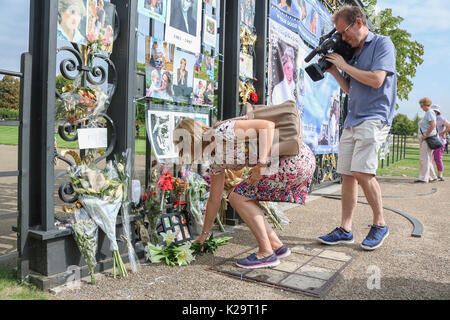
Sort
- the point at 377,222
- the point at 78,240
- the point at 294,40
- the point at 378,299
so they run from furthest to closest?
the point at 294,40 → the point at 377,222 → the point at 78,240 → the point at 378,299

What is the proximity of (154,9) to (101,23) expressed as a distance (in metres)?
0.59

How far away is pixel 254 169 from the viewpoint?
252 cm

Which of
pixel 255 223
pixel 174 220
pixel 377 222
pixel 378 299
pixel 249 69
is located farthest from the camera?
pixel 249 69

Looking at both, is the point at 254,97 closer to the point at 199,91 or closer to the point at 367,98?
the point at 199,91

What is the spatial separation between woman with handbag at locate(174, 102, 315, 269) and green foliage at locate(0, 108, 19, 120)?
3.29 feet

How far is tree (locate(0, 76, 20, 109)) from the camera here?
2328 millimetres

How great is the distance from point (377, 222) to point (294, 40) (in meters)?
3.07

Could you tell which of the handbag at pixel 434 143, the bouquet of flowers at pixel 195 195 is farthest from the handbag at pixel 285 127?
the handbag at pixel 434 143

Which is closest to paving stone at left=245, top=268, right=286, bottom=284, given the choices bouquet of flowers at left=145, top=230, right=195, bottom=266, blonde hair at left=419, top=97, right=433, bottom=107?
bouquet of flowers at left=145, top=230, right=195, bottom=266

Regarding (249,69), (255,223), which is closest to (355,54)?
(249,69)

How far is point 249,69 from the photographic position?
4418mm

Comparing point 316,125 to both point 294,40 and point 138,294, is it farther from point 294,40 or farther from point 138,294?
point 138,294

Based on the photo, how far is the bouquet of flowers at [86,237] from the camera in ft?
7.75

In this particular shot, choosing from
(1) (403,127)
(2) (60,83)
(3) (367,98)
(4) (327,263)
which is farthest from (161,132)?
(1) (403,127)
